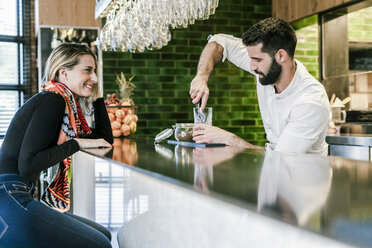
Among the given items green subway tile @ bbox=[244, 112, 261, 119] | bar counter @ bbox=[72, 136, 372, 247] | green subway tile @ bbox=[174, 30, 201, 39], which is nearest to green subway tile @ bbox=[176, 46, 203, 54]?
green subway tile @ bbox=[174, 30, 201, 39]

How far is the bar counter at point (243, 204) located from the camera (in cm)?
63

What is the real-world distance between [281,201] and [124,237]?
107 centimetres

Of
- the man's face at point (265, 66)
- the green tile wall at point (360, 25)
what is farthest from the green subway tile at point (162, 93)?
the man's face at point (265, 66)

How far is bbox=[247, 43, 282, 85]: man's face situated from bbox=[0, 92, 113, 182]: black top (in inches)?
41.8

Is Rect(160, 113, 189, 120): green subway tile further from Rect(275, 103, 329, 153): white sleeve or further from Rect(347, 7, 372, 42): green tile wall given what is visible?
Rect(275, 103, 329, 153): white sleeve

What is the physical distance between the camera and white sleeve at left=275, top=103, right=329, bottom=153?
2125 mm

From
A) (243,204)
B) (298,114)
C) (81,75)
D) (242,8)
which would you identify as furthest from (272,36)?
(242,8)

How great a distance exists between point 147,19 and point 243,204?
226 centimetres

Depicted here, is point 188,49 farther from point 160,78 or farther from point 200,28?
point 160,78

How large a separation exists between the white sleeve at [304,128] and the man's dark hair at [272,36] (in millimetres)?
367

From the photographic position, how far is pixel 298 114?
2152 mm

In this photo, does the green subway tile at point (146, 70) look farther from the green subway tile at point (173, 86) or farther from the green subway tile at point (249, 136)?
the green subway tile at point (249, 136)

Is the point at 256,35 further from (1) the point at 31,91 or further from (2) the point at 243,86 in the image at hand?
(1) the point at 31,91

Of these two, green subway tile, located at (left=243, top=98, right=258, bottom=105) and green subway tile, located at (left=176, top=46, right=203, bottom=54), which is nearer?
green subway tile, located at (left=176, top=46, right=203, bottom=54)
